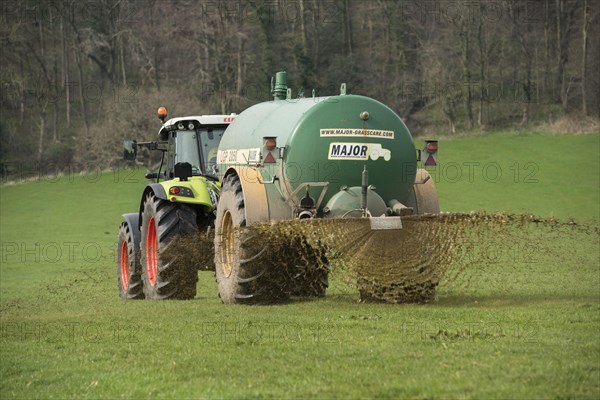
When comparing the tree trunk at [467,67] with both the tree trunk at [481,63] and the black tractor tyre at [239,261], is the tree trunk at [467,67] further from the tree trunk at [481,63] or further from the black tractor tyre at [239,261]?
the black tractor tyre at [239,261]

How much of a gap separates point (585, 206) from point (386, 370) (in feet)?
95.4

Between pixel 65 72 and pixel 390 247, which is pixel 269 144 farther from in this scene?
pixel 65 72

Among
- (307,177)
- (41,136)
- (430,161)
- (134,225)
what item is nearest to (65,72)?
(41,136)

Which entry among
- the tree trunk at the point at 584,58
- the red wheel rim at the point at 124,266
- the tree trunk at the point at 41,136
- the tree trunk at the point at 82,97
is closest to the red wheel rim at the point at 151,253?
the red wheel rim at the point at 124,266

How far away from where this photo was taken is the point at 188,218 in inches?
548

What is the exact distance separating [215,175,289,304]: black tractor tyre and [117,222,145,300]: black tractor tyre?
3261 millimetres

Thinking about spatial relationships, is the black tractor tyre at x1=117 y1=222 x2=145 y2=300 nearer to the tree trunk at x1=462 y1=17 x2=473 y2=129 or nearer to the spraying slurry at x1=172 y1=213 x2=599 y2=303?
the spraying slurry at x1=172 y1=213 x2=599 y2=303

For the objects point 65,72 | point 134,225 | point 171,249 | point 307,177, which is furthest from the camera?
point 65,72

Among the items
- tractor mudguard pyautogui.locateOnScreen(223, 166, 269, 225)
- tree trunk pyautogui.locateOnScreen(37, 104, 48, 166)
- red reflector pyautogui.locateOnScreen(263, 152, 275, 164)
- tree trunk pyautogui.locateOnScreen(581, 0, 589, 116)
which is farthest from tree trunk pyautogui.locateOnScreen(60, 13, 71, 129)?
red reflector pyautogui.locateOnScreen(263, 152, 275, 164)

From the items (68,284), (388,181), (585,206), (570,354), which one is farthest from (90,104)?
(570,354)

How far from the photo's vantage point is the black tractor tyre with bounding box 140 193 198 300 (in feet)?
45.3

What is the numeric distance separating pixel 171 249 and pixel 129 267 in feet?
7.35

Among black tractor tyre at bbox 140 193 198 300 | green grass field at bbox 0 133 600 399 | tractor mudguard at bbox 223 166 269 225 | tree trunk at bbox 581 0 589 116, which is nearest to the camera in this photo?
green grass field at bbox 0 133 600 399

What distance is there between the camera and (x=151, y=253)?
14.9m
